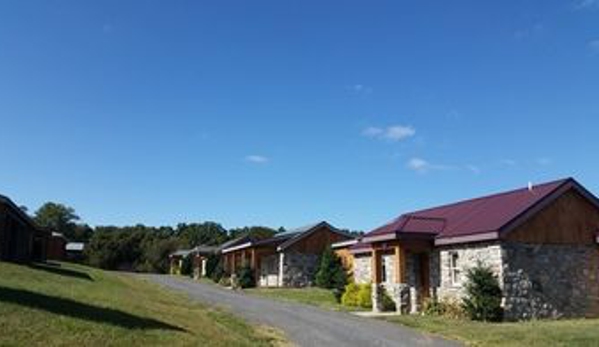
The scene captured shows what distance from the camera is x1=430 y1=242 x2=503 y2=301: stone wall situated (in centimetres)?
2509

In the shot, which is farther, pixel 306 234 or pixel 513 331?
pixel 306 234

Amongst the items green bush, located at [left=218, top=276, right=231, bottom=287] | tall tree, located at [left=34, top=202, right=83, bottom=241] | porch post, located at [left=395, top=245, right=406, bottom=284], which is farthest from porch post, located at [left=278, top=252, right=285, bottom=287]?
tall tree, located at [left=34, top=202, right=83, bottom=241]

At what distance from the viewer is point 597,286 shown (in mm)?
26625

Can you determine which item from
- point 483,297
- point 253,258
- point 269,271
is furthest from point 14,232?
point 483,297

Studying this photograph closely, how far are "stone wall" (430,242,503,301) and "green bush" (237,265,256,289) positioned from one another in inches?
885

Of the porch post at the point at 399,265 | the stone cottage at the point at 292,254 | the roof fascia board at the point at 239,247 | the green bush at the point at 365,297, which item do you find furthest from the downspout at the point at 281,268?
the porch post at the point at 399,265

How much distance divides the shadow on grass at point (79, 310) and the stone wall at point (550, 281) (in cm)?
1320

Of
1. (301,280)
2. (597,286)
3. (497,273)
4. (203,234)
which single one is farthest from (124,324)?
(203,234)

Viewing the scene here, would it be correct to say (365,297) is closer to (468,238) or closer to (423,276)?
(423,276)

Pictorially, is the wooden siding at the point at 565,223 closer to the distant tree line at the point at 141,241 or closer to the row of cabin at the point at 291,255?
the row of cabin at the point at 291,255

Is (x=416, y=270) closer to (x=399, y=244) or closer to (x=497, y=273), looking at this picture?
(x=399, y=244)

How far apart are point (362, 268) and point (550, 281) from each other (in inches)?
454

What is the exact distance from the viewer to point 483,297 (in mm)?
24281

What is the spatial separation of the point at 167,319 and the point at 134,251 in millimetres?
70766
